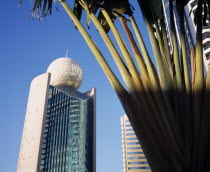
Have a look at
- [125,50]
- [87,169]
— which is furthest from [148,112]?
[87,169]

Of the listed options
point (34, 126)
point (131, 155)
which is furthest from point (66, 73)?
point (131, 155)

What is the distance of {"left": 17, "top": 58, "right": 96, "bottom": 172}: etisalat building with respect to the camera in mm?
46803

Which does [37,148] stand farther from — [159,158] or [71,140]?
[159,158]

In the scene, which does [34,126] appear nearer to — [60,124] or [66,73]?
[60,124]

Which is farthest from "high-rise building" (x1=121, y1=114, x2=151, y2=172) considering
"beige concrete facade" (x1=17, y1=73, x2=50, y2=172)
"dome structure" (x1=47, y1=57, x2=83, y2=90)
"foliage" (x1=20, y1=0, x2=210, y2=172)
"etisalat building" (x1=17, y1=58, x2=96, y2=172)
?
"foliage" (x1=20, y1=0, x2=210, y2=172)

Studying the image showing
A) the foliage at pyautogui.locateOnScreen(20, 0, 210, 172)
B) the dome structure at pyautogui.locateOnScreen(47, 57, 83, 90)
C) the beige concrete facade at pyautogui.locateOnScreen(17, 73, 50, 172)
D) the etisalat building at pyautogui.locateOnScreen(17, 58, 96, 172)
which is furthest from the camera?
the dome structure at pyautogui.locateOnScreen(47, 57, 83, 90)

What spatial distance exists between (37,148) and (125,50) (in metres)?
44.3

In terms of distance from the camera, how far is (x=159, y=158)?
173 centimetres

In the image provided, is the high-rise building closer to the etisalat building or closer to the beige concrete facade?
the etisalat building

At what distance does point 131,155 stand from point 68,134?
22.2 m

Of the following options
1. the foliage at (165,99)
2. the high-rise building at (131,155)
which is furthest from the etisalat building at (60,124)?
the foliage at (165,99)

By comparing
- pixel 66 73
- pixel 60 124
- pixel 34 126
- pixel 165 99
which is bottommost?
pixel 165 99

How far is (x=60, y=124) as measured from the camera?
5678cm

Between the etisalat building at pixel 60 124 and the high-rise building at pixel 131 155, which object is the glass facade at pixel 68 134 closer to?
the etisalat building at pixel 60 124
